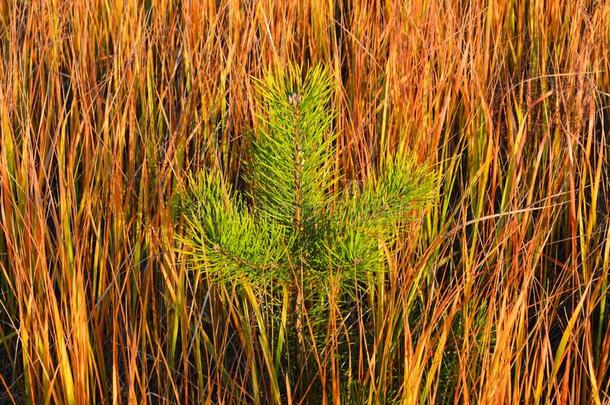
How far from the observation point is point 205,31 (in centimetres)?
188

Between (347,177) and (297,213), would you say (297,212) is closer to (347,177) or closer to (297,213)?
(297,213)

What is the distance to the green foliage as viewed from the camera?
1.04m

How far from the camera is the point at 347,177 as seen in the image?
1543 millimetres

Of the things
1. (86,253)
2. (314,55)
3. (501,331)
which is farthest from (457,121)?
(86,253)

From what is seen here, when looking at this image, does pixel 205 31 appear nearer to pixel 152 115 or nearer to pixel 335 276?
pixel 152 115

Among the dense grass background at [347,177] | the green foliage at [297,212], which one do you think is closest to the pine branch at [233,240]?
the green foliage at [297,212]

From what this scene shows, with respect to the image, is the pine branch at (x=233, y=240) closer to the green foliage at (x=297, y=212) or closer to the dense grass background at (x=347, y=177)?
the green foliage at (x=297, y=212)

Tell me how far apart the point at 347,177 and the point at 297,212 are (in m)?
0.47

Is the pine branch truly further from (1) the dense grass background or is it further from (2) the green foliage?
(1) the dense grass background

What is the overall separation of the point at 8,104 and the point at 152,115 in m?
0.27

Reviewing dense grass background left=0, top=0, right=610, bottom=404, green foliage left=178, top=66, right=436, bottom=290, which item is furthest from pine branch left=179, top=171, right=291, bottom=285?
dense grass background left=0, top=0, right=610, bottom=404

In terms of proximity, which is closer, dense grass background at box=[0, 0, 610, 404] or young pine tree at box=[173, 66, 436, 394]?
young pine tree at box=[173, 66, 436, 394]

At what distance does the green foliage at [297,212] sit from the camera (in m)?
1.04

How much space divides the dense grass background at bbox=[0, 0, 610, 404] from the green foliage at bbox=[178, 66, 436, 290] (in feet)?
0.32
